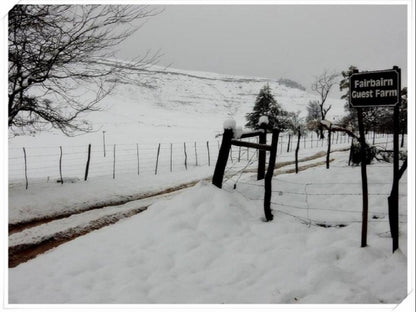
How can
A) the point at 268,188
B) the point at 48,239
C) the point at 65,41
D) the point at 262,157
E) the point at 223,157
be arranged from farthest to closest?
the point at 262,157 < the point at 65,41 < the point at 48,239 < the point at 223,157 < the point at 268,188

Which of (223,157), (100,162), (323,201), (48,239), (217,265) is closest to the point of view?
(217,265)

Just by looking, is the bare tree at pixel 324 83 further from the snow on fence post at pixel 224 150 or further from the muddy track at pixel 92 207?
the snow on fence post at pixel 224 150

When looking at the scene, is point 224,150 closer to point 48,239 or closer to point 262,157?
point 262,157

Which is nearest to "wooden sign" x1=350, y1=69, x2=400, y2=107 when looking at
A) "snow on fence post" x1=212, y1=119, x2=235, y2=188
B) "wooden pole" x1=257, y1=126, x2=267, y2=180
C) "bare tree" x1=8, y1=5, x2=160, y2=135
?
"snow on fence post" x1=212, y1=119, x2=235, y2=188

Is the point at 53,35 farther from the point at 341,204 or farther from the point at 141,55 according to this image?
the point at 341,204

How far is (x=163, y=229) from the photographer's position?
164 inches

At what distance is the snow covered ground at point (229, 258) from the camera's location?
305cm

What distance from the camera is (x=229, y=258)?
354 centimetres

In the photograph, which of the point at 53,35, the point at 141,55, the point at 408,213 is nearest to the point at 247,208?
the point at 408,213

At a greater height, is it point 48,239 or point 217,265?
point 217,265

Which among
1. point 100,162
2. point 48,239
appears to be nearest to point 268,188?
point 48,239

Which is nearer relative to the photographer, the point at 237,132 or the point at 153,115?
the point at 237,132

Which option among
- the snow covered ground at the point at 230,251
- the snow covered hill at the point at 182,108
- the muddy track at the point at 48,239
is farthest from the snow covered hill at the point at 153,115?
the snow covered ground at the point at 230,251

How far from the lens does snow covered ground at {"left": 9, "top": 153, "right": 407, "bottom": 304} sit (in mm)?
3051
